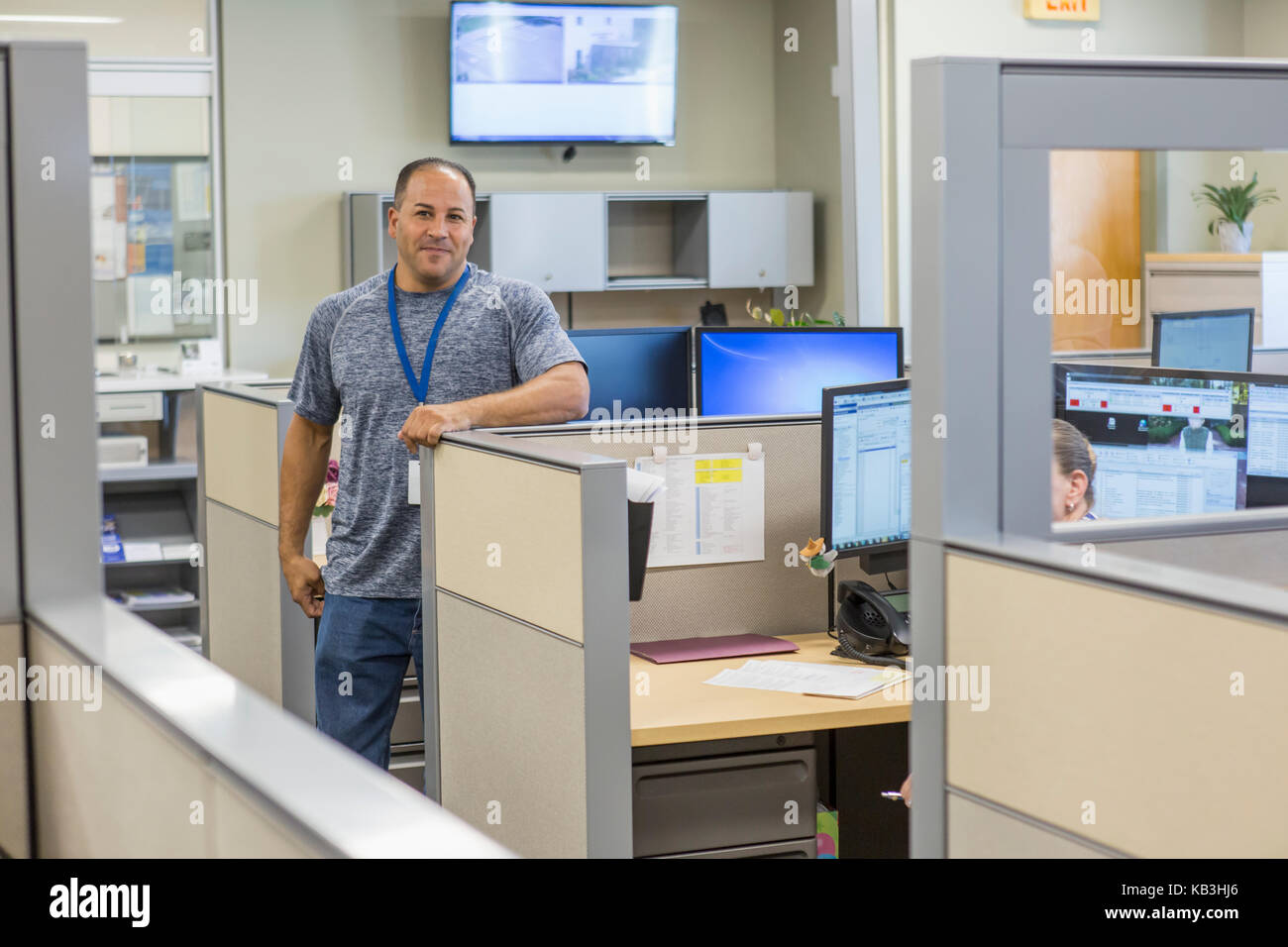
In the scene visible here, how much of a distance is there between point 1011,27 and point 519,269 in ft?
7.33

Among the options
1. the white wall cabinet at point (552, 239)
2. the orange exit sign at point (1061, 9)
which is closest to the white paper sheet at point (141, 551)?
the white wall cabinet at point (552, 239)

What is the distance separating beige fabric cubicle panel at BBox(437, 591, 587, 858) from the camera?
1.96m

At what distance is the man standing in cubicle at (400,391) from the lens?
2.44 meters

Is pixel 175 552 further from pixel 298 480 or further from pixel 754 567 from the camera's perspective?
pixel 754 567

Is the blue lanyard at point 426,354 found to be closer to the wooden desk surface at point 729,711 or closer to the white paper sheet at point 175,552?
the wooden desk surface at point 729,711

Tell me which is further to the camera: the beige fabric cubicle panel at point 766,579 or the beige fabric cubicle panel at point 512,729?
the beige fabric cubicle panel at point 766,579

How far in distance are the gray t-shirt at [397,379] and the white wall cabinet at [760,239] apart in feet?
12.6

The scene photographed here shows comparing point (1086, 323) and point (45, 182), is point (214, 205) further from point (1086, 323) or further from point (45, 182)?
point (45, 182)

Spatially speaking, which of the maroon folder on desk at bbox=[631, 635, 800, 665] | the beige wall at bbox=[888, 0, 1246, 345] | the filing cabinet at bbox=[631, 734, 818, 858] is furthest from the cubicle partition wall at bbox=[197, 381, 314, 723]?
the beige wall at bbox=[888, 0, 1246, 345]

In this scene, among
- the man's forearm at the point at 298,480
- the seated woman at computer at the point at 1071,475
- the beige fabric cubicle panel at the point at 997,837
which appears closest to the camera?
the beige fabric cubicle panel at the point at 997,837

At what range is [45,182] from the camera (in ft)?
5.11

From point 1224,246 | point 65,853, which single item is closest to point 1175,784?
point 65,853

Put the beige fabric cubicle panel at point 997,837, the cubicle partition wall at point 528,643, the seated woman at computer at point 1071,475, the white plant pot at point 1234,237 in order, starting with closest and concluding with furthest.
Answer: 1. the beige fabric cubicle panel at point 997,837
2. the cubicle partition wall at point 528,643
3. the seated woman at computer at point 1071,475
4. the white plant pot at point 1234,237

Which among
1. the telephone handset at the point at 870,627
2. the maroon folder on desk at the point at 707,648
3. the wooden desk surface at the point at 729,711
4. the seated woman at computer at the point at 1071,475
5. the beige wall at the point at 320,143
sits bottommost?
the wooden desk surface at the point at 729,711
